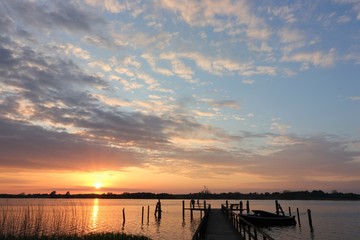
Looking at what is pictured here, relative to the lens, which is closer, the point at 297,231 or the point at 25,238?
the point at 25,238

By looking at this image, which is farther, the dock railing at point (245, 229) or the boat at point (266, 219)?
the boat at point (266, 219)

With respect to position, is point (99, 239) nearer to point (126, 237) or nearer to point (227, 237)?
point (126, 237)

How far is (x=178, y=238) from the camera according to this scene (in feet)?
119

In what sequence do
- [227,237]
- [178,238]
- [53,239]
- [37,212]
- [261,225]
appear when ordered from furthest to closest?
[261,225]
[178,238]
[37,212]
[53,239]
[227,237]

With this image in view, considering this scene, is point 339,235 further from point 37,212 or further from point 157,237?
point 37,212

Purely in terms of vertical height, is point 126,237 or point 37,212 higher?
point 37,212

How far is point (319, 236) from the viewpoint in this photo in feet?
131

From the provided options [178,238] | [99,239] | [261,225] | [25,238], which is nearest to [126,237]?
[99,239]

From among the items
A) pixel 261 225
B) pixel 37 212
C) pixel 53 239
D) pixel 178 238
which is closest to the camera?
pixel 53 239

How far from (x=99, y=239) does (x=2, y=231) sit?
6.81 metres

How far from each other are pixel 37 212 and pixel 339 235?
34137mm

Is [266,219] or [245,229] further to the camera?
[266,219]

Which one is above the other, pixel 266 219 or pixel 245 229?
pixel 266 219

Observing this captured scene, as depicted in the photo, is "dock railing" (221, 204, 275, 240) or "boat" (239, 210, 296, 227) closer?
"dock railing" (221, 204, 275, 240)
